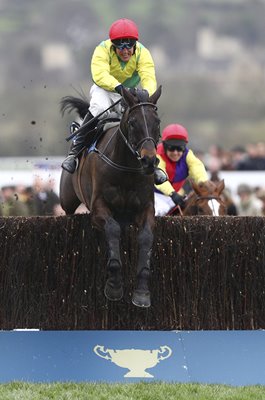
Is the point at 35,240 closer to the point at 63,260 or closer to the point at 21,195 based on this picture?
the point at 63,260

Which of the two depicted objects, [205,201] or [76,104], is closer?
[76,104]

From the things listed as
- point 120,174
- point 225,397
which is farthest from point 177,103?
point 225,397

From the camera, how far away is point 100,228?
25.2 feet

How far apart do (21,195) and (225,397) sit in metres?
7.62

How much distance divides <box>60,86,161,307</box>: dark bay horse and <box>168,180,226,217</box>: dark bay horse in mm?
1892

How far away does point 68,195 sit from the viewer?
31.2ft

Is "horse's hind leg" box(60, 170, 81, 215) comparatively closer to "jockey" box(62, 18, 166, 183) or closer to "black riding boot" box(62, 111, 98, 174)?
"black riding boot" box(62, 111, 98, 174)

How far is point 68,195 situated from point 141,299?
8.02 ft

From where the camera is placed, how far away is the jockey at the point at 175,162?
1030cm

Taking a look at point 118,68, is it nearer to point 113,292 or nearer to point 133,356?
point 113,292

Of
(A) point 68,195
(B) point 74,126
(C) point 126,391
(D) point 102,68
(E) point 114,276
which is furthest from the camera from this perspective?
(A) point 68,195

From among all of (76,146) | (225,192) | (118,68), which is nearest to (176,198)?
(76,146)

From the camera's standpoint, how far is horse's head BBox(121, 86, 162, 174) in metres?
6.85

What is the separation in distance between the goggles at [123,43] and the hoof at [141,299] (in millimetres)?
1981
